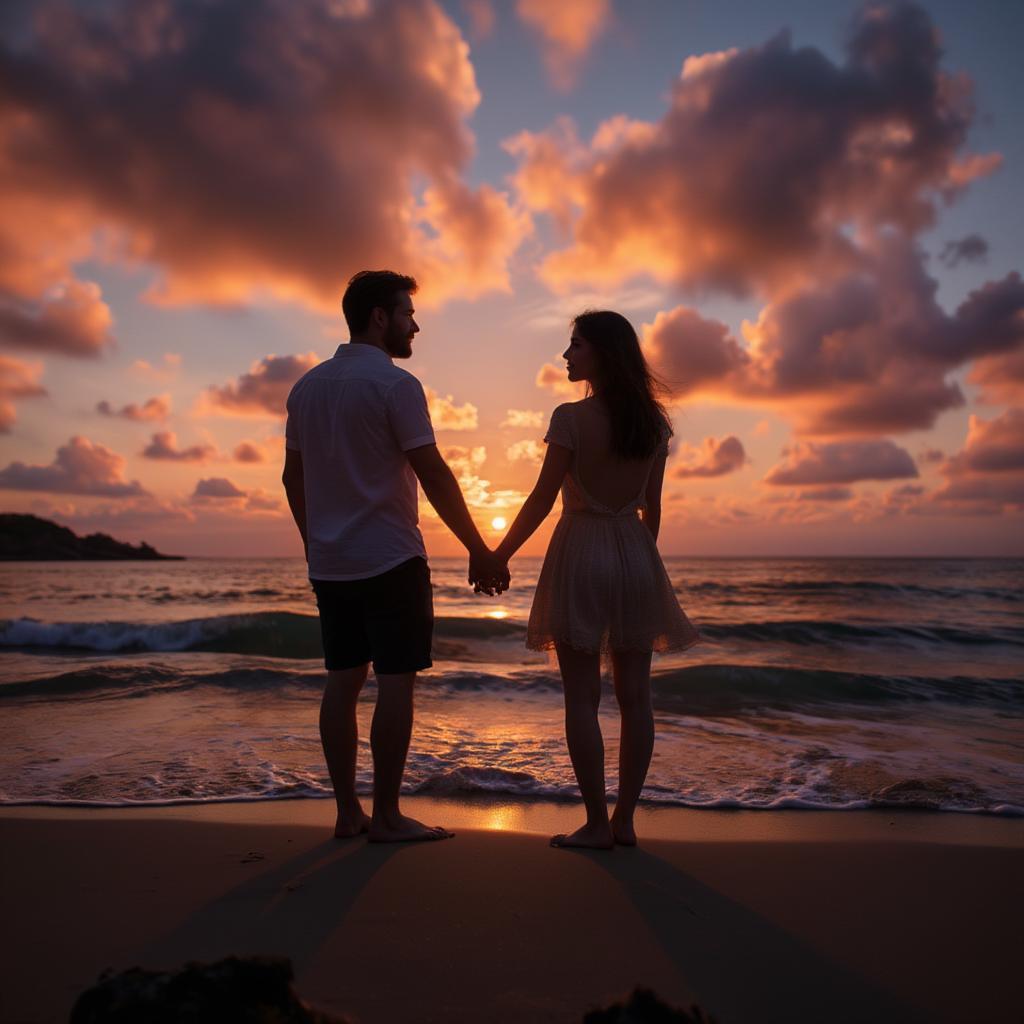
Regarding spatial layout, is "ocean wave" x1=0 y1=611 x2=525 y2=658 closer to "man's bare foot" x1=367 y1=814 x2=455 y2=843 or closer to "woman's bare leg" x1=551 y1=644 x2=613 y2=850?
"man's bare foot" x1=367 y1=814 x2=455 y2=843

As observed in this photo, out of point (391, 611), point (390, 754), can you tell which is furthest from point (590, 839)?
point (391, 611)

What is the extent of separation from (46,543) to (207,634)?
68.6m

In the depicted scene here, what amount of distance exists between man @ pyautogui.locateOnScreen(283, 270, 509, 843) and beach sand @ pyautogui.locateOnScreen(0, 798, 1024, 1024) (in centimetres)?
38

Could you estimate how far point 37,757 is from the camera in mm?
4844

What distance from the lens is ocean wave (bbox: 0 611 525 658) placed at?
12977 millimetres

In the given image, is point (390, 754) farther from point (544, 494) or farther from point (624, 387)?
point (624, 387)

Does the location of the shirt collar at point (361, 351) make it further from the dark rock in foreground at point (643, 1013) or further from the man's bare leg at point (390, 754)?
the dark rock in foreground at point (643, 1013)

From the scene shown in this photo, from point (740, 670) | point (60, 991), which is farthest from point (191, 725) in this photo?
point (740, 670)

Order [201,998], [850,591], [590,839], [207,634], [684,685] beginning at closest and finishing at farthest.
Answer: [201,998] < [590,839] < [684,685] < [207,634] < [850,591]

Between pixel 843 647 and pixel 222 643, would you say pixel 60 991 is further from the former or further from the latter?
pixel 843 647

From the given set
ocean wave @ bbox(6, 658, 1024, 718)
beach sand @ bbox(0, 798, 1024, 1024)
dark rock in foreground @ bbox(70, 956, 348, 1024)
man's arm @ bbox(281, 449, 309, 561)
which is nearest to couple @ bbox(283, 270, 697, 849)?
man's arm @ bbox(281, 449, 309, 561)

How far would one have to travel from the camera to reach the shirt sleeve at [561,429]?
331cm

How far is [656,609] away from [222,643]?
12.2 metres

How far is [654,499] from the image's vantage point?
3543mm
